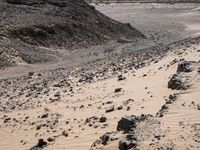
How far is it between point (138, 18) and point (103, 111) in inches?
1982

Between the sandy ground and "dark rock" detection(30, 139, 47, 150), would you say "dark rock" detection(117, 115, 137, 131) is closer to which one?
the sandy ground

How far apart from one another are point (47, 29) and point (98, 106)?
76.0ft

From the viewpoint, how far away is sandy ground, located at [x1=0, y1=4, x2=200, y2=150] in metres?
10.7

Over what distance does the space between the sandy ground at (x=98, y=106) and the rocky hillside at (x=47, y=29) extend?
22.4 ft

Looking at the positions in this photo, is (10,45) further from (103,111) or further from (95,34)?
(103,111)

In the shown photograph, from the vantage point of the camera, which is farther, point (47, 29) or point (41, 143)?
point (47, 29)

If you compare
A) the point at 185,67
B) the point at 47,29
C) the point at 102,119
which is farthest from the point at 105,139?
the point at 47,29

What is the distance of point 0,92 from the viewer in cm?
2228

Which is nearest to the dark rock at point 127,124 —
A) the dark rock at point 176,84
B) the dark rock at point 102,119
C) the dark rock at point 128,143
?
the dark rock at point 128,143

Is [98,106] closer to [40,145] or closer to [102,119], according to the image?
[102,119]

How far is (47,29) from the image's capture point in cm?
3788

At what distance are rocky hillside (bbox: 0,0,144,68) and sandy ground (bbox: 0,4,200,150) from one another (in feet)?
22.4

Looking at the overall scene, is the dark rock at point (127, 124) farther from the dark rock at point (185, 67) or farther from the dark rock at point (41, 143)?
the dark rock at point (185, 67)

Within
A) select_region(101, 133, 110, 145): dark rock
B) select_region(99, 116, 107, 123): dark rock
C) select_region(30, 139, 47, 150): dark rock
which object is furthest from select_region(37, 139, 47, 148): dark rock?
select_region(101, 133, 110, 145): dark rock
